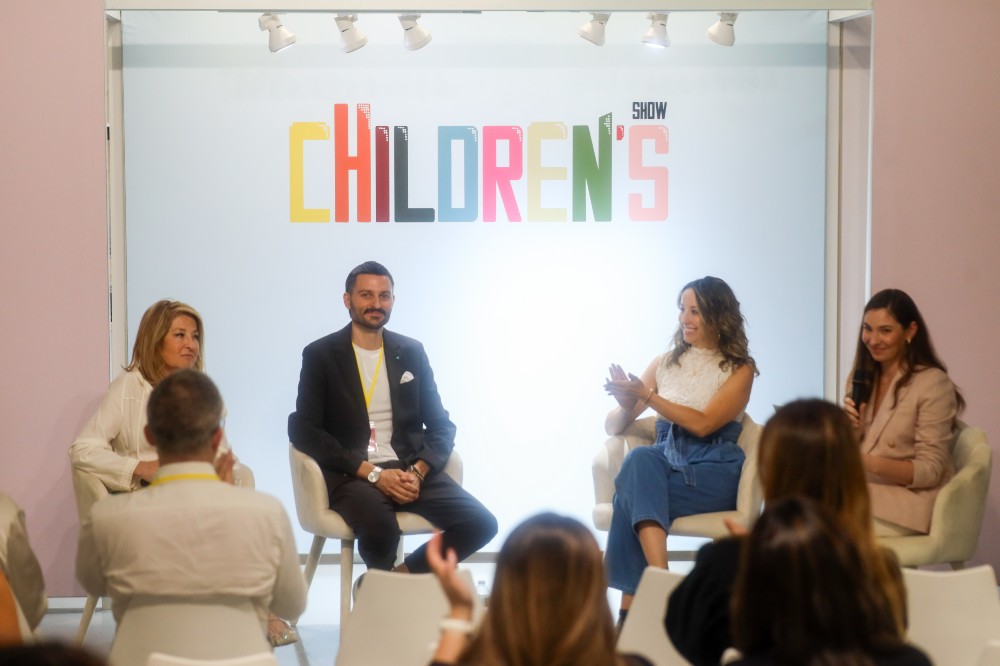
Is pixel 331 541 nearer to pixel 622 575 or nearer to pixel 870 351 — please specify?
pixel 622 575

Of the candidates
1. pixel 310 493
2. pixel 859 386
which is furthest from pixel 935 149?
pixel 310 493

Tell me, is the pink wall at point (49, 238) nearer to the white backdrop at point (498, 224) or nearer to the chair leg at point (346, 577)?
the white backdrop at point (498, 224)

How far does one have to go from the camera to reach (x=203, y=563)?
272 cm

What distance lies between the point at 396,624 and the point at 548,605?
4.36ft

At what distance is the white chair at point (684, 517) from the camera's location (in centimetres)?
→ 469

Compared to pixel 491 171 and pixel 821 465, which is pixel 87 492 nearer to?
pixel 491 171

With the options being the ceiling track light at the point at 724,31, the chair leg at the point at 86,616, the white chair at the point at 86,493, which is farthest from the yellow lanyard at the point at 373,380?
the ceiling track light at the point at 724,31

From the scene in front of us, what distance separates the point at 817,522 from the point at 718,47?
13.7ft

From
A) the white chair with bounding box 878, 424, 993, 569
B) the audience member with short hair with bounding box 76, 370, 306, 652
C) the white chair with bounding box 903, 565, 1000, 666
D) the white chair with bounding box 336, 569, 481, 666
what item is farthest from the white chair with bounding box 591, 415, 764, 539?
the audience member with short hair with bounding box 76, 370, 306, 652

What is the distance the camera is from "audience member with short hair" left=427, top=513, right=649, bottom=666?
5.83 ft

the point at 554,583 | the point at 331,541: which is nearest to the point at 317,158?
the point at 331,541

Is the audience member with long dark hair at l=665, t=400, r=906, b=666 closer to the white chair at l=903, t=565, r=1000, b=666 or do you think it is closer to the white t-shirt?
the white chair at l=903, t=565, r=1000, b=666

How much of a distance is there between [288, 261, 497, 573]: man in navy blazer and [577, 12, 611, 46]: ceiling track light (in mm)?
1474

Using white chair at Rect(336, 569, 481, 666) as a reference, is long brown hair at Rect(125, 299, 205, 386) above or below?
above
